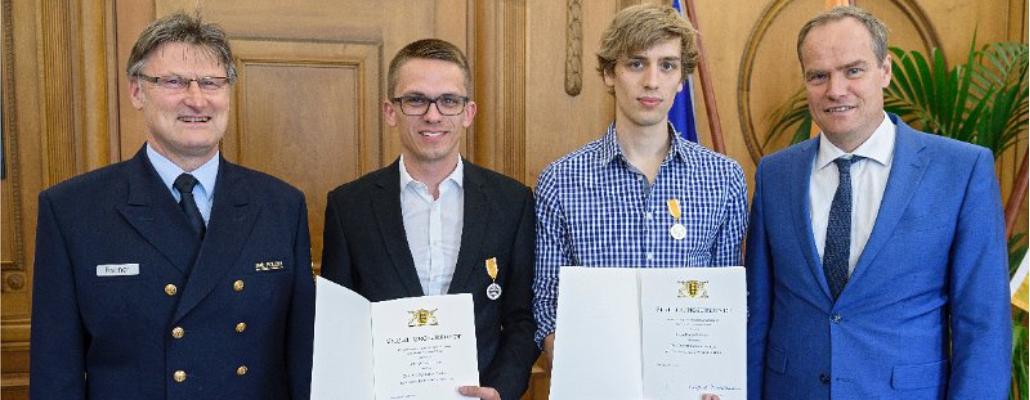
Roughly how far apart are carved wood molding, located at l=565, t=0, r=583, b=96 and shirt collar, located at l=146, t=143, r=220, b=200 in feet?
5.29

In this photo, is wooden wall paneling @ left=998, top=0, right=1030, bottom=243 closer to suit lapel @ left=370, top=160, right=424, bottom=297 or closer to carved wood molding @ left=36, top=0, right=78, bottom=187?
suit lapel @ left=370, top=160, right=424, bottom=297

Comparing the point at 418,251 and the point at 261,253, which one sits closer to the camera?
the point at 261,253

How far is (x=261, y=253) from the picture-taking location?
5.96 ft

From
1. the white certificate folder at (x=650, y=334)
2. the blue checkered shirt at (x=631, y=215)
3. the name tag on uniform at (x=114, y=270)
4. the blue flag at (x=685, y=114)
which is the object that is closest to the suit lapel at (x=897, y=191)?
the white certificate folder at (x=650, y=334)

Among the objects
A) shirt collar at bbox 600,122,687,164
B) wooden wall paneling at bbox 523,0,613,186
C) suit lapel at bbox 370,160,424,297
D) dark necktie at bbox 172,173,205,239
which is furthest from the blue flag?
dark necktie at bbox 172,173,205,239

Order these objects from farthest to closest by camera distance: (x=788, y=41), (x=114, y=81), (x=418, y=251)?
(x=788, y=41) < (x=114, y=81) < (x=418, y=251)

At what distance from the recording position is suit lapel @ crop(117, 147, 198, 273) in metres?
1.70

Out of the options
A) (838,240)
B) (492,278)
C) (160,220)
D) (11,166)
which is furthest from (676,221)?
(11,166)

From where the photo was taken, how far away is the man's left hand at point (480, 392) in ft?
6.13

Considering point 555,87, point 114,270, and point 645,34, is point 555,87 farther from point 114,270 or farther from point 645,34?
point 114,270

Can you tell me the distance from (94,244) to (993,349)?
1972 mm

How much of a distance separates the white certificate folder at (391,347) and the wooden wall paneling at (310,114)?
1.27 meters

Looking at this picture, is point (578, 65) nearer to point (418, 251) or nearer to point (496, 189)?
point (496, 189)

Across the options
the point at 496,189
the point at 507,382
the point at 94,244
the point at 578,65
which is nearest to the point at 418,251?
the point at 496,189
